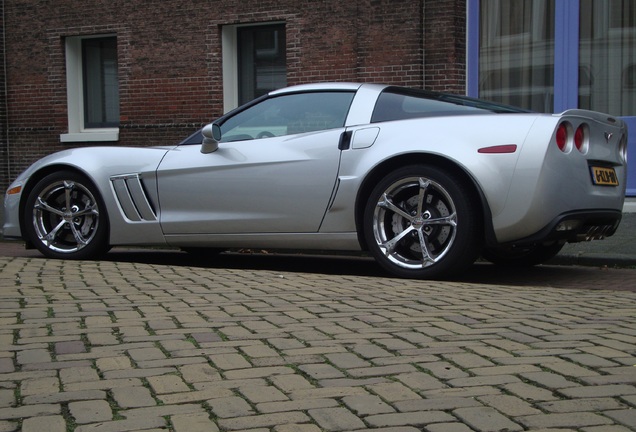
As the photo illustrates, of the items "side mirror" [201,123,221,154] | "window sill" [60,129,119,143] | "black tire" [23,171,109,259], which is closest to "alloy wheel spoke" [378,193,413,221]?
"side mirror" [201,123,221,154]

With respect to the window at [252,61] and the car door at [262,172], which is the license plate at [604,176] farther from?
the window at [252,61]

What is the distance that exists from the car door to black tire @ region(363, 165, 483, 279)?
450mm

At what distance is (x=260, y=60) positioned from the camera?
48.3 ft

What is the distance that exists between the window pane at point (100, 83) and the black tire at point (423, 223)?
10427mm

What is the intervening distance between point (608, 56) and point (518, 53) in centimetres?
121

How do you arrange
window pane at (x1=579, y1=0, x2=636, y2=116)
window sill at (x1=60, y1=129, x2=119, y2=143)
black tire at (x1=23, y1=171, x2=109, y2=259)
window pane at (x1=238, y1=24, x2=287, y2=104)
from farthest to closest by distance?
window sill at (x1=60, y1=129, x2=119, y2=143) < window pane at (x1=238, y1=24, x2=287, y2=104) < window pane at (x1=579, y1=0, x2=636, y2=116) < black tire at (x1=23, y1=171, x2=109, y2=259)

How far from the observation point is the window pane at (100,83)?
1591 cm

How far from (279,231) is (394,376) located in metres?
3.42

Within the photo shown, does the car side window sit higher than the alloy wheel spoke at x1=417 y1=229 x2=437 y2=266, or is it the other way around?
the car side window

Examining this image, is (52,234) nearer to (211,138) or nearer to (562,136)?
(211,138)

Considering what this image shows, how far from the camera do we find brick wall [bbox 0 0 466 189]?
1307 centimetres

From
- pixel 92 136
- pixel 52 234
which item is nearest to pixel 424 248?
pixel 52 234

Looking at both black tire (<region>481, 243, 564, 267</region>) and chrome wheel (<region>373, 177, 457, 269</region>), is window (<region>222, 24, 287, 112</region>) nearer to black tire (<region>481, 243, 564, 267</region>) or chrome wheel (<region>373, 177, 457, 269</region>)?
black tire (<region>481, 243, 564, 267</region>)

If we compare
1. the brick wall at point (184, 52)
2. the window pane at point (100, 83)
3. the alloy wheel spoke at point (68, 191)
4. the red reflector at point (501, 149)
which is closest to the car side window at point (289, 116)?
the red reflector at point (501, 149)
